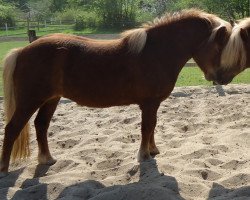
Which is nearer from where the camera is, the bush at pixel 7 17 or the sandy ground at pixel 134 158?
the sandy ground at pixel 134 158

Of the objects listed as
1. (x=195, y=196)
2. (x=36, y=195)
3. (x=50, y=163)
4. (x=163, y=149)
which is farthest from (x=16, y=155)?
(x=195, y=196)

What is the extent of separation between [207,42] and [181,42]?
280mm

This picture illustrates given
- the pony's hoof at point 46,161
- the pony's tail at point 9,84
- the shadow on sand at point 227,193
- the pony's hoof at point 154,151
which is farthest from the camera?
the pony's hoof at point 154,151

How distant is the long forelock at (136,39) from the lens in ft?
13.5

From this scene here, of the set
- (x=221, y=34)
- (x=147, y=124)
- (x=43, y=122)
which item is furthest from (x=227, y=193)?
(x=43, y=122)

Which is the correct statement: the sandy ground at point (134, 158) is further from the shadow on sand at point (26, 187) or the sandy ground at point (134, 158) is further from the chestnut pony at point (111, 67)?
the chestnut pony at point (111, 67)

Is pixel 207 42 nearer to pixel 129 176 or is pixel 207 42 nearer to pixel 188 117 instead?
pixel 129 176

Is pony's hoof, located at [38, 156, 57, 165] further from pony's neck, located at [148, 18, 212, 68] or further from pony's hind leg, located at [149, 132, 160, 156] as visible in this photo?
pony's neck, located at [148, 18, 212, 68]

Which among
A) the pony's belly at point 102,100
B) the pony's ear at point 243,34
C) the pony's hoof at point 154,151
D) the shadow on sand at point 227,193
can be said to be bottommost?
the pony's hoof at point 154,151

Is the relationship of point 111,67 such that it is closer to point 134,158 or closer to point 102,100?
point 102,100

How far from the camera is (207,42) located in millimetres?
4129

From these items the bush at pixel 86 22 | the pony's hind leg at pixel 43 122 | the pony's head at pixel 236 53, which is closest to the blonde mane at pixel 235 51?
the pony's head at pixel 236 53

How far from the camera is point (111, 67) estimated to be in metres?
4.09

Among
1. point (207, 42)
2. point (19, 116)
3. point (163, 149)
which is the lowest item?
point (163, 149)
